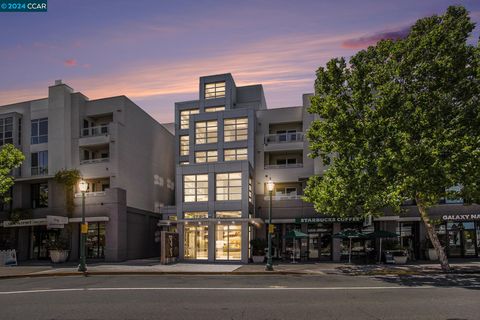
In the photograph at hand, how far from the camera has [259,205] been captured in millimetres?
36688

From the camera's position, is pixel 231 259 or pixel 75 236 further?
pixel 75 236

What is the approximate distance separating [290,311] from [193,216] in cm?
2254

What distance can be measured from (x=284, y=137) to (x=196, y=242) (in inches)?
506

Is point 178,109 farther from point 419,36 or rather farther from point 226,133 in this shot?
point 419,36

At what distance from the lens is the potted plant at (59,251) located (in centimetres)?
3228

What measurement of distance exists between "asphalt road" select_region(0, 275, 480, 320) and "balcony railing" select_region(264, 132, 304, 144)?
1917 centimetres

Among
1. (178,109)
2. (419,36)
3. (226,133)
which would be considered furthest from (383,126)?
(178,109)

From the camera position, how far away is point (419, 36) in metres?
23.0

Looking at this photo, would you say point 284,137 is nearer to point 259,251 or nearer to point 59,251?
point 259,251

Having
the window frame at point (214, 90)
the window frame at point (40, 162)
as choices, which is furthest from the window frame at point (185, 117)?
the window frame at point (40, 162)

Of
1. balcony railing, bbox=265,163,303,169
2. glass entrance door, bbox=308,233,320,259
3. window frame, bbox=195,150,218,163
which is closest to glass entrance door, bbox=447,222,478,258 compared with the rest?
glass entrance door, bbox=308,233,320,259

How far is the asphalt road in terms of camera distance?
11.6 m

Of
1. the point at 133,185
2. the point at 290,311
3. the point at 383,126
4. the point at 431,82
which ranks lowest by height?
the point at 290,311

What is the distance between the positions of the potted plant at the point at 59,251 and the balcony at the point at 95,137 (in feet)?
27.6
